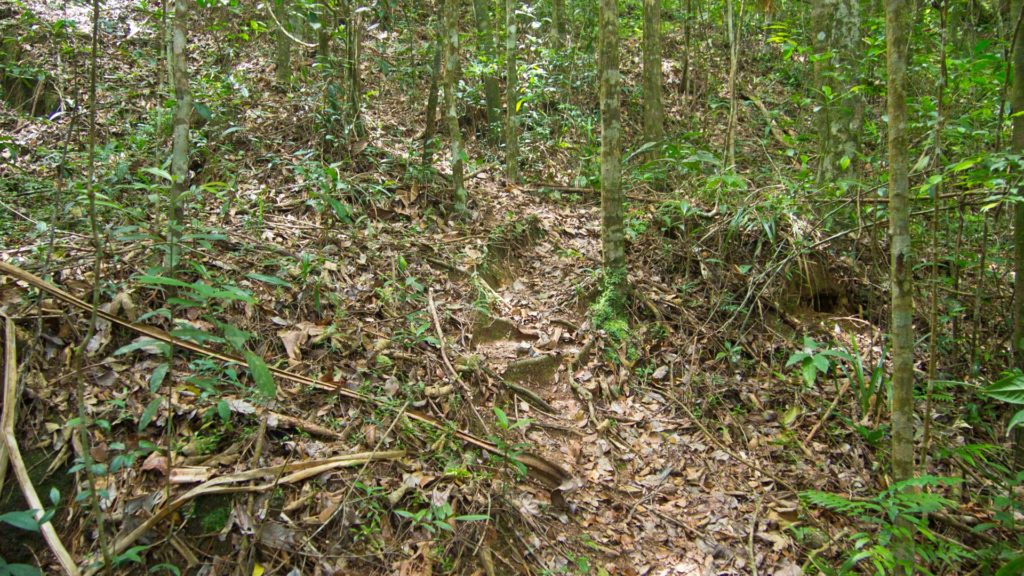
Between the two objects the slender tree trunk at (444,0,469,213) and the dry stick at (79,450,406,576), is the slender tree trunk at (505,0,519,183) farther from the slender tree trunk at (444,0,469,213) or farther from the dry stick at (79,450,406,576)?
the dry stick at (79,450,406,576)

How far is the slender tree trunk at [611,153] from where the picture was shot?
17.8ft

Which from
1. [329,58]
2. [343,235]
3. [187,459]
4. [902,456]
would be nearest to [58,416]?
[187,459]

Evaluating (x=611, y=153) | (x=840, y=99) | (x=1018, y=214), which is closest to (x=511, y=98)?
(x=611, y=153)

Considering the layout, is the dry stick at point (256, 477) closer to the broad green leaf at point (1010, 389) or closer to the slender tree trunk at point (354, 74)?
the broad green leaf at point (1010, 389)

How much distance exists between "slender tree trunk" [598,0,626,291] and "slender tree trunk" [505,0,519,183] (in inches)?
104

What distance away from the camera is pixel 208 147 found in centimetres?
657

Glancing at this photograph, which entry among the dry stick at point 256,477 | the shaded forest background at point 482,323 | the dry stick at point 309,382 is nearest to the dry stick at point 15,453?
the shaded forest background at point 482,323

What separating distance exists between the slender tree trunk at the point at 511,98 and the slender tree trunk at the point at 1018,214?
5.30 m

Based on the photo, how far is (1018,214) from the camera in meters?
4.22

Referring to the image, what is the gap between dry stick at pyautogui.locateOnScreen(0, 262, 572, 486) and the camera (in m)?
3.53

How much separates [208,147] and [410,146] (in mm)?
2398

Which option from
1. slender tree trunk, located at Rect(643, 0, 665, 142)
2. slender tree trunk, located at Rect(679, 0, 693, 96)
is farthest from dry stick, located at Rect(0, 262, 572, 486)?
slender tree trunk, located at Rect(679, 0, 693, 96)

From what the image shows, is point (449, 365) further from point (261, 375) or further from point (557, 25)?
point (557, 25)

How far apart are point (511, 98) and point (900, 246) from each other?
5.74 metres
